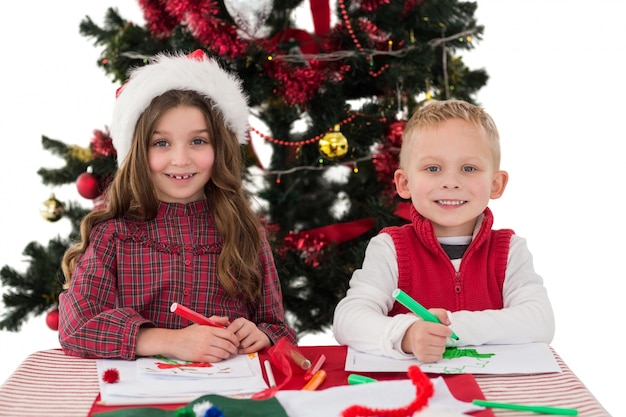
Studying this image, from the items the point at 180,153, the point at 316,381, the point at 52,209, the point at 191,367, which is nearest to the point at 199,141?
the point at 180,153

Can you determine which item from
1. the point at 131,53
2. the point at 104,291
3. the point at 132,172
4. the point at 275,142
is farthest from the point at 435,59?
the point at 104,291

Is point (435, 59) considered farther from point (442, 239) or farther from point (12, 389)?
point (12, 389)

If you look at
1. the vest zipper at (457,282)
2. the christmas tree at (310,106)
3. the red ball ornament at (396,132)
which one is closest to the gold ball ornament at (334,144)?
the christmas tree at (310,106)

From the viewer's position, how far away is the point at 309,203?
2510 mm

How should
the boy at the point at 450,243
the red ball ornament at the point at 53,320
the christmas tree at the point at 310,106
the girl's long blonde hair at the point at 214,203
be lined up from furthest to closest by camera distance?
the red ball ornament at the point at 53,320
the christmas tree at the point at 310,106
the girl's long blonde hair at the point at 214,203
the boy at the point at 450,243

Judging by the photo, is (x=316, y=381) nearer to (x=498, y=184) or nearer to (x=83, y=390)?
(x=83, y=390)

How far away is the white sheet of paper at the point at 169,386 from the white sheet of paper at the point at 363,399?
0.34 ft

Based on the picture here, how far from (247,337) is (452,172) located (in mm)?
463

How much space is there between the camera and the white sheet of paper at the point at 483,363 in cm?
120

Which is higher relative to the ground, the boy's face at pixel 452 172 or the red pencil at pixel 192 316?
the boy's face at pixel 452 172

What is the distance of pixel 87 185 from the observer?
2.31m

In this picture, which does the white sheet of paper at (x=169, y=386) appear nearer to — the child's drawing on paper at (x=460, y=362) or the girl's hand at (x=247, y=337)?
the girl's hand at (x=247, y=337)

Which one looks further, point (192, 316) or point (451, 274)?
point (451, 274)

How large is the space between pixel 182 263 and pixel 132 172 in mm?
199
